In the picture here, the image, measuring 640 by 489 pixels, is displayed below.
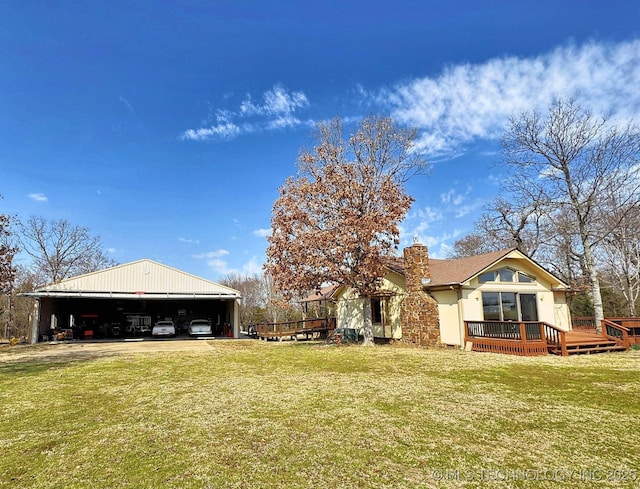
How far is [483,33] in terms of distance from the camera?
46.6 feet

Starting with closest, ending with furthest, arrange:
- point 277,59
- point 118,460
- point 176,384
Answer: point 118,460 → point 176,384 → point 277,59

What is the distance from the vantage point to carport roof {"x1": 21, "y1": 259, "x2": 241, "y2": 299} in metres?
21.2

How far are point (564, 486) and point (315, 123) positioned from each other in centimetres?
1795

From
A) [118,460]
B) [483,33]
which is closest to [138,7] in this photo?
[483,33]

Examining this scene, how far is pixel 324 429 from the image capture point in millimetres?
4906

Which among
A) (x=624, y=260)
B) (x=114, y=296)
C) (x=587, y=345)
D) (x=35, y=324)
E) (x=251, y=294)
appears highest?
(x=624, y=260)

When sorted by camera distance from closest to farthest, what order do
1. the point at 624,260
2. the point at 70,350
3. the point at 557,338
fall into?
1. the point at 557,338
2. the point at 70,350
3. the point at 624,260

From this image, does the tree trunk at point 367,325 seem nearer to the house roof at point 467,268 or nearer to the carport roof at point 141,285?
the house roof at point 467,268

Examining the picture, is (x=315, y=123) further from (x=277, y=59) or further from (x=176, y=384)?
(x=176, y=384)

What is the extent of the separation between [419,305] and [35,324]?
20684 millimetres

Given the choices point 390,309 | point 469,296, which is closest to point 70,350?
point 390,309

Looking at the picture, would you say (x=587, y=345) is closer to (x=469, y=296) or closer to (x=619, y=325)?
(x=619, y=325)

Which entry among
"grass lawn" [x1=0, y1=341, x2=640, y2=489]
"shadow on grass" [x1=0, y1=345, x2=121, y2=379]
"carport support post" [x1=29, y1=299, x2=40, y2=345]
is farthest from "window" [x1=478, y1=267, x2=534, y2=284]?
"carport support post" [x1=29, y1=299, x2=40, y2=345]

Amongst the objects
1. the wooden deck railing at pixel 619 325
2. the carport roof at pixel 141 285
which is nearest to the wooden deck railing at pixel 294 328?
the carport roof at pixel 141 285
